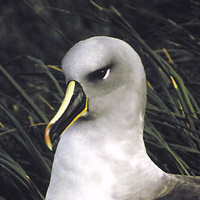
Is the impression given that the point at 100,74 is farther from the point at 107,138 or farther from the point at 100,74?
the point at 107,138

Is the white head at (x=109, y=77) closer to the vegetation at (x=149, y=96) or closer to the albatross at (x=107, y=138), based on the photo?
the albatross at (x=107, y=138)

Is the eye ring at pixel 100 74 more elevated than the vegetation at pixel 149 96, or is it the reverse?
the eye ring at pixel 100 74

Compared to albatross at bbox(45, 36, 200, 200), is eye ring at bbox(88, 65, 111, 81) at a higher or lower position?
higher

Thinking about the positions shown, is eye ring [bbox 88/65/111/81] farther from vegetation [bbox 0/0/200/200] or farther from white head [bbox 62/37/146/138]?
vegetation [bbox 0/0/200/200]

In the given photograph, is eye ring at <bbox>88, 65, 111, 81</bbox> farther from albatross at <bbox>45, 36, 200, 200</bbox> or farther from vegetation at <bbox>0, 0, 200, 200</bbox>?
vegetation at <bbox>0, 0, 200, 200</bbox>

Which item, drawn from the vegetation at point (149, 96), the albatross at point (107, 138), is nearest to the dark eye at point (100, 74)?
the albatross at point (107, 138)

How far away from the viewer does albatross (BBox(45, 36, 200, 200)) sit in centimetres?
113

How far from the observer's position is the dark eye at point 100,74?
1099 millimetres

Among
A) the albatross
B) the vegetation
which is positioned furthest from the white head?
the vegetation

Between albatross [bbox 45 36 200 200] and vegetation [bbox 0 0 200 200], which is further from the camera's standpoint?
vegetation [bbox 0 0 200 200]

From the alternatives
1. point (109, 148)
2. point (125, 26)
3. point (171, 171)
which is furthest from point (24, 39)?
point (109, 148)

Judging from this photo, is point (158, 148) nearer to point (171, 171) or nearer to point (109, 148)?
point (171, 171)

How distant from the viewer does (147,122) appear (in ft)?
5.11

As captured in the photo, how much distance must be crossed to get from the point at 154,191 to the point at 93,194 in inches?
7.2
